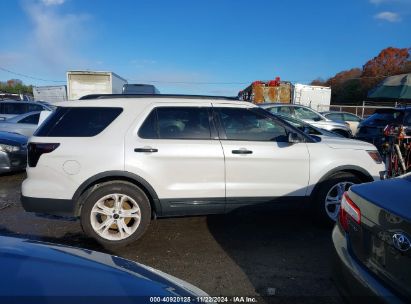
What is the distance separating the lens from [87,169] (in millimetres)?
4094

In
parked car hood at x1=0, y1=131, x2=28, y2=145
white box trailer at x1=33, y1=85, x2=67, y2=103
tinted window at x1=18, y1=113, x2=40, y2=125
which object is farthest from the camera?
white box trailer at x1=33, y1=85, x2=67, y2=103

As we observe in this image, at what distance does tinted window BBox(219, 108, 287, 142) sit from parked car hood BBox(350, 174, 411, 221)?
194cm

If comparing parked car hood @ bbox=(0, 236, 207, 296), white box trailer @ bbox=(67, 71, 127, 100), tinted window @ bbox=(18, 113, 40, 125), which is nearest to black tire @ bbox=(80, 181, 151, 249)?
parked car hood @ bbox=(0, 236, 207, 296)

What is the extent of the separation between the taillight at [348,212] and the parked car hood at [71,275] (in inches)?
47.4

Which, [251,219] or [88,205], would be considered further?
[251,219]

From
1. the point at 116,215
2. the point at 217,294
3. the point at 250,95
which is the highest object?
the point at 250,95

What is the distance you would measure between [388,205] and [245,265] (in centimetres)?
191

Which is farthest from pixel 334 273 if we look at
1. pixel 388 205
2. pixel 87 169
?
pixel 87 169

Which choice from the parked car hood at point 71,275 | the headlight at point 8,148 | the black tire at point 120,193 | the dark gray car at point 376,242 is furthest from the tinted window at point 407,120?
the headlight at point 8,148

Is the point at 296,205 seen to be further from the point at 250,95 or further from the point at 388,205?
the point at 250,95

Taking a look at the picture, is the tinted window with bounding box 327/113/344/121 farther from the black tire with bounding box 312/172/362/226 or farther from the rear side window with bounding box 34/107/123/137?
the rear side window with bounding box 34/107/123/137

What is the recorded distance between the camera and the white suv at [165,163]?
411cm

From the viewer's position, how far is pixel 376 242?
87.6 inches

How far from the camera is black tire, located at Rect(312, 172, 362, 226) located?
4.68m
